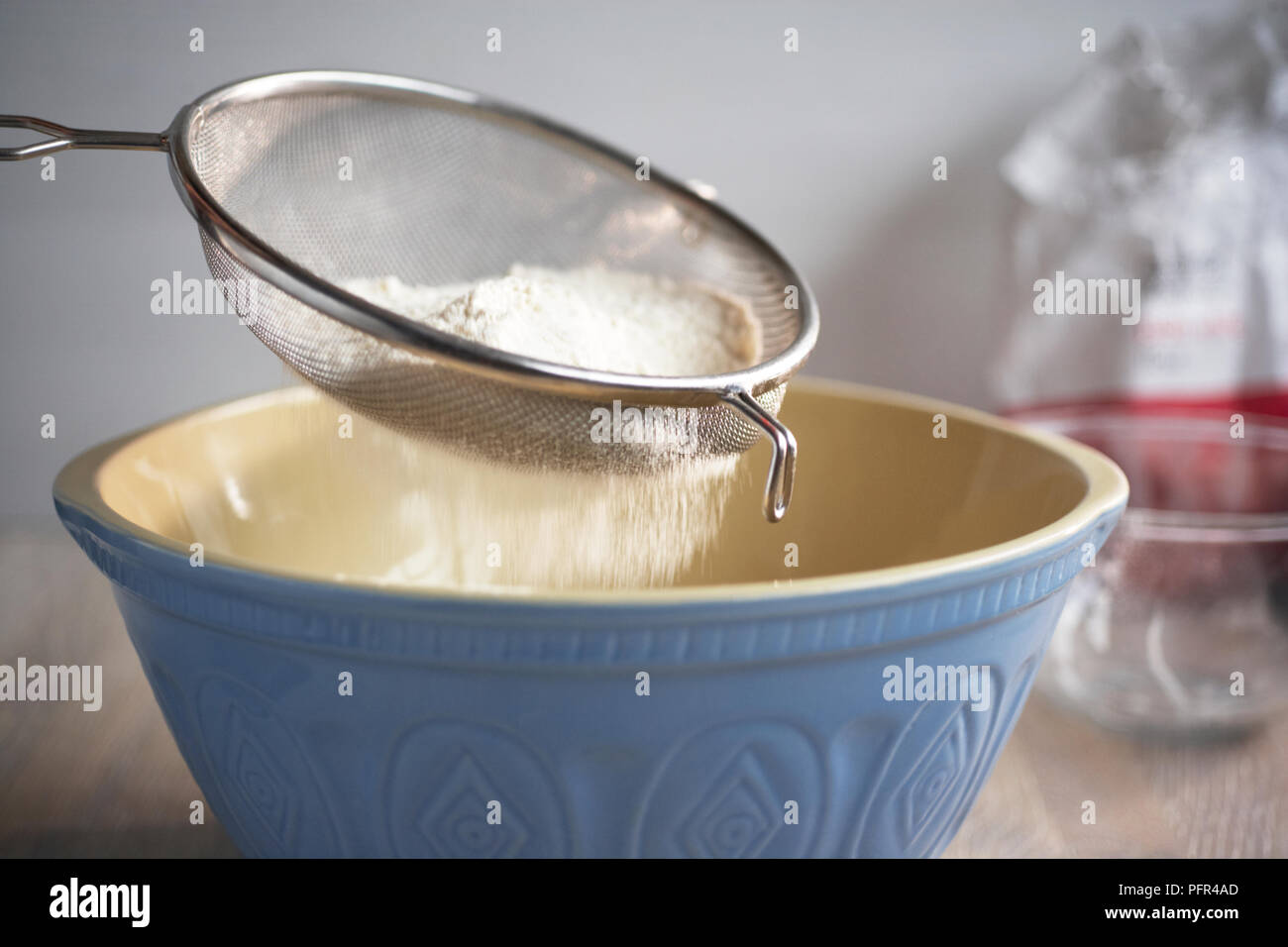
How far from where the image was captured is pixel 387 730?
1.36 feet

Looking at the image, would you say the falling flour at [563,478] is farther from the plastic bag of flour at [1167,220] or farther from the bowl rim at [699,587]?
the plastic bag of flour at [1167,220]

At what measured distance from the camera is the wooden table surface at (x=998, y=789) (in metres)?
0.60

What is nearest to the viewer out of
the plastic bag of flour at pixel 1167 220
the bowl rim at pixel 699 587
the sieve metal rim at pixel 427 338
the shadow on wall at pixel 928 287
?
the bowl rim at pixel 699 587

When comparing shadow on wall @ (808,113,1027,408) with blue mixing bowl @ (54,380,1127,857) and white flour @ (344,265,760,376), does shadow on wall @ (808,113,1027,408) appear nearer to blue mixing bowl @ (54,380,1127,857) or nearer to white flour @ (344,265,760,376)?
white flour @ (344,265,760,376)

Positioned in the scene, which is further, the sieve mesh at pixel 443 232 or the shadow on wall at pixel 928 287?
the shadow on wall at pixel 928 287

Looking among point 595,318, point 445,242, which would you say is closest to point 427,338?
point 595,318

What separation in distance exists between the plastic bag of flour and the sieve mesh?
0.33 metres

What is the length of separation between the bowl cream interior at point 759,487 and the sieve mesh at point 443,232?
9cm

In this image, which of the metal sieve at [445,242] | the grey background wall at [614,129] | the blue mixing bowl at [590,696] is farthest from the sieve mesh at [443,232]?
the grey background wall at [614,129]

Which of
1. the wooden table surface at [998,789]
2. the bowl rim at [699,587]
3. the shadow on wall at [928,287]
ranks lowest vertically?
the wooden table surface at [998,789]

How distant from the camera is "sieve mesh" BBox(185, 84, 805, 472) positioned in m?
0.53

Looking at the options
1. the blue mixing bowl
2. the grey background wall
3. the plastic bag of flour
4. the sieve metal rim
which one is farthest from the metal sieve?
the plastic bag of flour

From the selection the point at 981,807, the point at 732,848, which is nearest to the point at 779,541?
the point at 981,807

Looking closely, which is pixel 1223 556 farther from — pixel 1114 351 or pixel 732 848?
pixel 732 848
